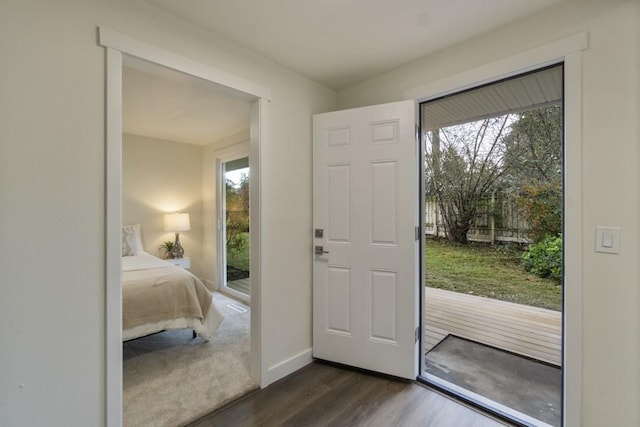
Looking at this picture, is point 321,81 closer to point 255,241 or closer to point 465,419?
point 255,241

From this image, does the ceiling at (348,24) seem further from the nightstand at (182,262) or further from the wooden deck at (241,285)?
the nightstand at (182,262)

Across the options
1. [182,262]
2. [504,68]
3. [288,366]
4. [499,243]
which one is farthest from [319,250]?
[182,262]

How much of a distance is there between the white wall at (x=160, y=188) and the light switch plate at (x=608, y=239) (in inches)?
189

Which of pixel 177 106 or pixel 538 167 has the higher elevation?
pixel 177 106

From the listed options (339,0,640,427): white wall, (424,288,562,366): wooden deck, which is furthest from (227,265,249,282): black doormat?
(339,0,640,427): white wall

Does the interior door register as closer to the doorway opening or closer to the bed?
the doorway opening

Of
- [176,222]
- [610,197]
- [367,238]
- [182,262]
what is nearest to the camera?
[610,197]

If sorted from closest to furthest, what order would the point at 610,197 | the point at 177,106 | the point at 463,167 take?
the point at 610,197 → the point at 463,167 → the point at 177,106

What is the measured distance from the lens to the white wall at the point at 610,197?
133 cm

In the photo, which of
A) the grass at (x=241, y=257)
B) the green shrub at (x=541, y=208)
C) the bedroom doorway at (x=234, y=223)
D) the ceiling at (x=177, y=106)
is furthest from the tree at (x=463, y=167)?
the grass at (x=241, y=257)

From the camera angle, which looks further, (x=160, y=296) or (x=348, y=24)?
(x=160, y=296)

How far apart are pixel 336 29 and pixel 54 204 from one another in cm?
177

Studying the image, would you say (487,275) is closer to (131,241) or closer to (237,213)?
(237,213)

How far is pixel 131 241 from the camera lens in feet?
12.6
